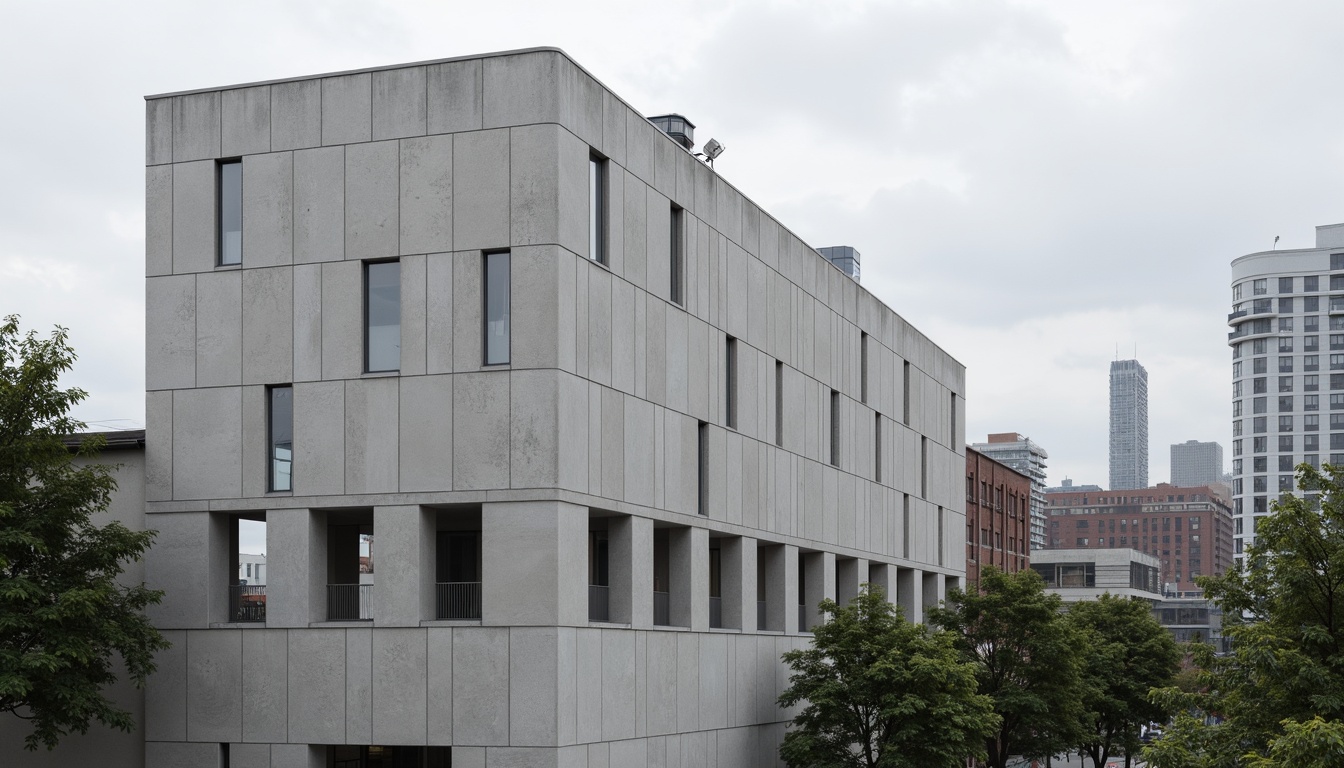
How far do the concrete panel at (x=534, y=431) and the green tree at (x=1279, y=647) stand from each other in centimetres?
1323

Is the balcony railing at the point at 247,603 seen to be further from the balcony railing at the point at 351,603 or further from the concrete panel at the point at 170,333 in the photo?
the concrete panel at the point at 170,333

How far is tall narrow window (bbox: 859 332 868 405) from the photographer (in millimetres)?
57188

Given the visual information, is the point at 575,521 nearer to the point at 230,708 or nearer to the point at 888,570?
the point at 230,708

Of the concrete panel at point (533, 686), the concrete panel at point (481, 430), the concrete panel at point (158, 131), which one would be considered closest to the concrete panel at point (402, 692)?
the concrete panel at point (533, 686)

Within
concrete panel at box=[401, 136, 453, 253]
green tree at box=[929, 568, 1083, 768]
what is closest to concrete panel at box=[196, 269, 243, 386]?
concrete panel at box=[401, 136, 453, 253]

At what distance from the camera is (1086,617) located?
234 feet

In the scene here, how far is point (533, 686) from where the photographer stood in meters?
32.4

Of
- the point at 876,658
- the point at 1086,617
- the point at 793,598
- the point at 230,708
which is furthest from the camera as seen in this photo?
the point at 1086,617

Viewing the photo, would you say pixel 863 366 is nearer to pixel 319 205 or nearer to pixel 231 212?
pixel 319 205

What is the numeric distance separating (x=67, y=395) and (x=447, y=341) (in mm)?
7983

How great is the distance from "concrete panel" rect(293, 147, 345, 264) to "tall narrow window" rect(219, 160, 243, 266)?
1.71m

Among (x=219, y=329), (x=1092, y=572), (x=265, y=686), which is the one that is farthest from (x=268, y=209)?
(x=1092, y=572)

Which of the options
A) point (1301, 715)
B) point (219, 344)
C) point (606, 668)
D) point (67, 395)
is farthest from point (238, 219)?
point (1301, 715)

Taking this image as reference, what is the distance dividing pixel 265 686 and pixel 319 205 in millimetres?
11025
